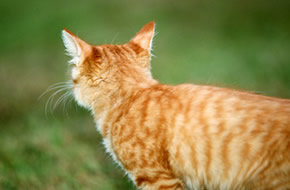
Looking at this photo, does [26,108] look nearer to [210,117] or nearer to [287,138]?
[210,117]

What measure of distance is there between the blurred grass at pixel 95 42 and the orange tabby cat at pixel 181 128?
968 mm

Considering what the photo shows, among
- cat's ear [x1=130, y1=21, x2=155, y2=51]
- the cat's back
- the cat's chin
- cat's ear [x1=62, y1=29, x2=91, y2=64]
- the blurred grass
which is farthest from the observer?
the blurred grass

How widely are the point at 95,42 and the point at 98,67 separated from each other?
573cm

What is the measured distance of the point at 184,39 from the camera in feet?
32.3

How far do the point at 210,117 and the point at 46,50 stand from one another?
7.16m

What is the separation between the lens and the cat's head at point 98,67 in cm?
297

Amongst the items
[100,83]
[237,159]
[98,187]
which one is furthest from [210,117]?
[98,187]

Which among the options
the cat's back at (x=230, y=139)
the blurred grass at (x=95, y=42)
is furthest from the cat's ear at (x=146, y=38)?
the blurred grass at (x=95, y=42)

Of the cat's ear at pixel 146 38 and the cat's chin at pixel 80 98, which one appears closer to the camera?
the cat's chin at pixel 80 98

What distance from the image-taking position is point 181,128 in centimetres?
257

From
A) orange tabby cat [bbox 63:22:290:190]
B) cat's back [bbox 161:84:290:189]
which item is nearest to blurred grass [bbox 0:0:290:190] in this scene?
orange tabby cat [bbox 63:22:290:190]

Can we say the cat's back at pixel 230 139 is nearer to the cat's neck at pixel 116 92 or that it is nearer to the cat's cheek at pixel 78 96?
the cat's neck at pixel 116 92

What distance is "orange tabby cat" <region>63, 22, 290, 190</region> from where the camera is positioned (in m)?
2.33

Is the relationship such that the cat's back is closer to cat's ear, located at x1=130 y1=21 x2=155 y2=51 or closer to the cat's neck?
the cat's neck
